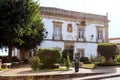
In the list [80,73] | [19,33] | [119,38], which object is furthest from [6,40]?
[119,38]

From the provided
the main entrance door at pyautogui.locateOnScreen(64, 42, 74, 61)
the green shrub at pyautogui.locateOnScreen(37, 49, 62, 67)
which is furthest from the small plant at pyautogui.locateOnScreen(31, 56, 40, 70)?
the main entrance door at pyautogui.locateOnScreen(64, 42, 74, 61)

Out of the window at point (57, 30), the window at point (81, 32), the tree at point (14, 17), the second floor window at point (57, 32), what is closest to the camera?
the tree at point (14, 17)

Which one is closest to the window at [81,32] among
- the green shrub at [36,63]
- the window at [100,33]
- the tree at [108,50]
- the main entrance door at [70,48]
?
the main entrance door at [70,48]

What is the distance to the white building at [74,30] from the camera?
38.4 m

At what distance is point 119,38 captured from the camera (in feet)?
173

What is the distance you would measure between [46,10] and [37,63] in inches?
673

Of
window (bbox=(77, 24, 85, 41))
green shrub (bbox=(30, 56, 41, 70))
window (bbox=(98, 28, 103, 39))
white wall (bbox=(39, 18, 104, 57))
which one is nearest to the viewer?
green shrub (bbox=(30, 56, 41, 70))

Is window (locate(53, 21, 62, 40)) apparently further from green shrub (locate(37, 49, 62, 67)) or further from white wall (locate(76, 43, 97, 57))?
green shrub (locate(37, 49, 62, 67))

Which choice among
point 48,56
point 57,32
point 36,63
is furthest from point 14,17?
point 57,32

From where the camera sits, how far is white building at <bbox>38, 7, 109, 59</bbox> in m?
38.4

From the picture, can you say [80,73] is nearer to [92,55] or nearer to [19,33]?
[19,33]

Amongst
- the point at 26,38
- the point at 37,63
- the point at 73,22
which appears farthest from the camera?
the point at 73,22

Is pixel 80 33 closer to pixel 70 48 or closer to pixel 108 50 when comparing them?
pixel 70 48

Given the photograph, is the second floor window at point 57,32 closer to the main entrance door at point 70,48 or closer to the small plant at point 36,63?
the main entrance door at point 70,48
